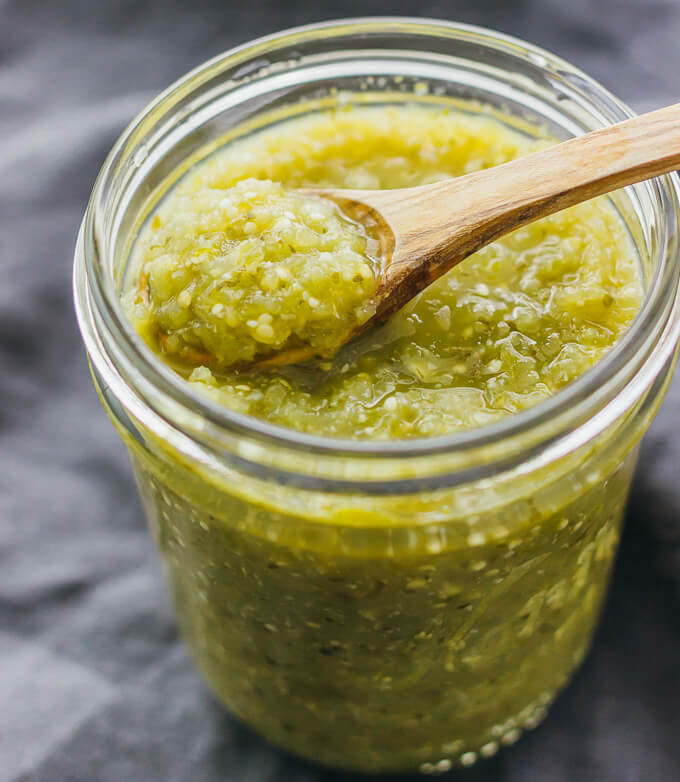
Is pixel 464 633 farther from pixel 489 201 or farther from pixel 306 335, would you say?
pixel 489 201

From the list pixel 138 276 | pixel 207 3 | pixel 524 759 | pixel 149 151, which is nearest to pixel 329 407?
pixel 138 276

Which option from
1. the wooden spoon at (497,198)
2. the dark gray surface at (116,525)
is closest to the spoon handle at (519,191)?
the wooden spoon at (497,198)


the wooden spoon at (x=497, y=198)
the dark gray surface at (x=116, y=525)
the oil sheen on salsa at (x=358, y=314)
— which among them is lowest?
the dark gray surface at (x=116, y=525)

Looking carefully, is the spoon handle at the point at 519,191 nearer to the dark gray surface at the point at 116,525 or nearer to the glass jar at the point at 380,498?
the glass jar at the point at 380,498

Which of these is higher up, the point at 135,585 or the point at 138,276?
the point at 138,276

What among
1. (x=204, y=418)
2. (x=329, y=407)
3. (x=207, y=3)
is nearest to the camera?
(x=204, y=418)

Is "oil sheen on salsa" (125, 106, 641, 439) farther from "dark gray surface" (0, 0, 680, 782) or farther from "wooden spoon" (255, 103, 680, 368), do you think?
"dark gray surface" (0, 0, 680, 782)
